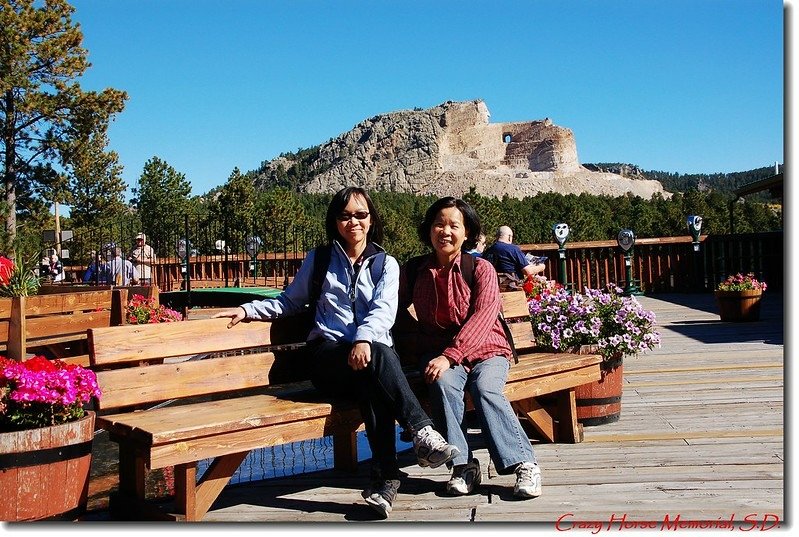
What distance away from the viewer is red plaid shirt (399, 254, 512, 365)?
384 cm

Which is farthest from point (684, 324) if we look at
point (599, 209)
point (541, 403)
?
point (599, 209)

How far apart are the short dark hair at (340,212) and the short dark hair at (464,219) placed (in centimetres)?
23

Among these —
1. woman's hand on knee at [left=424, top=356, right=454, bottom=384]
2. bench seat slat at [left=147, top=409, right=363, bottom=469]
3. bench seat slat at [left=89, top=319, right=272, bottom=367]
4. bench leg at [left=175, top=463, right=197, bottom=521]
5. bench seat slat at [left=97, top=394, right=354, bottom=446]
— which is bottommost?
bench leg at [left=175, top=463, right=197, bottom=521]

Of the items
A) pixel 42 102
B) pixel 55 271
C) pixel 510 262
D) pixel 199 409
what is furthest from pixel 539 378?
pixel 42 102

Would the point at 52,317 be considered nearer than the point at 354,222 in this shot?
No

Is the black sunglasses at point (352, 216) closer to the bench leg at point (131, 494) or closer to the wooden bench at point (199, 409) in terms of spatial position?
the wooden bench at point (199, 409)

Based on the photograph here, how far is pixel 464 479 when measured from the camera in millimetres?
3643

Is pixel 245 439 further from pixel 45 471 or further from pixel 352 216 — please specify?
pixel 352 216

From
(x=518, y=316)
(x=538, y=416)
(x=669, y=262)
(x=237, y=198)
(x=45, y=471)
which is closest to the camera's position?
(x=45, y=471)

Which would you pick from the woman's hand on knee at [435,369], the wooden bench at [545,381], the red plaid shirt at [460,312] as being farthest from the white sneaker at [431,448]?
the wooden bench at [545,381]

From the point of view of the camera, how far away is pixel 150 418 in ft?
10.8

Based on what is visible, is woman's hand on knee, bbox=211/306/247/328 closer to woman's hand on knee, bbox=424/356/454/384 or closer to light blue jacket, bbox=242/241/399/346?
light blue jacket, bbox=242/241/399/346

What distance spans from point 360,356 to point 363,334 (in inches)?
4.5

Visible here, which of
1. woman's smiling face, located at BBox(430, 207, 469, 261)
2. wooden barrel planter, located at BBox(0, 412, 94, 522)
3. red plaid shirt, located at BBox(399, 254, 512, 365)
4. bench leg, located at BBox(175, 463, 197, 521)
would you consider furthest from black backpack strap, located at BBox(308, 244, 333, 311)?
wooden barrel planter, located at BBox(0, 412, 94, 522)
